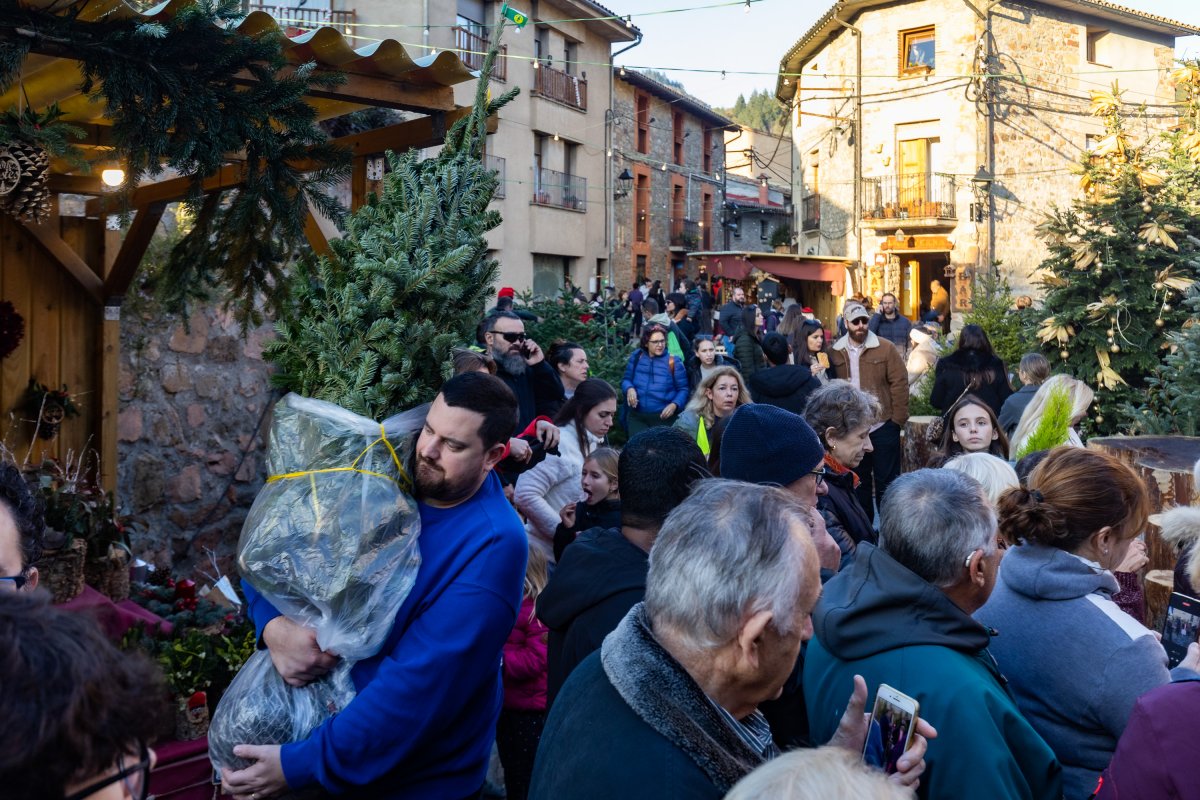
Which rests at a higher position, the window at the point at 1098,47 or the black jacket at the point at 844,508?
the window at the point at 1098,47

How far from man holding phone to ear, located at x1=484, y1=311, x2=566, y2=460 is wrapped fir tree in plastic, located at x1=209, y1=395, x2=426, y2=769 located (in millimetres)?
3322

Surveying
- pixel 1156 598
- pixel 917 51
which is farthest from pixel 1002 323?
pixel 917 51

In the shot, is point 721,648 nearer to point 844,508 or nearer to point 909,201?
point 844,508

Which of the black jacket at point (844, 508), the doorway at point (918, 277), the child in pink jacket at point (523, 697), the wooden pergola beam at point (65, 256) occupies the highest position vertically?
the doorway at point (918, 277)

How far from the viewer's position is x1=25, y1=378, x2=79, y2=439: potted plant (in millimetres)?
6055

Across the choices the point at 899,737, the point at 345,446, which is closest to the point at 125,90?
the point at 345,446

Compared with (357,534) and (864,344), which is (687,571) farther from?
(864,344)

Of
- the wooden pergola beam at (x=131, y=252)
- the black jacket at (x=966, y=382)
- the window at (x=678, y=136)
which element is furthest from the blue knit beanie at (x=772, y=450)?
the window at (x=678, y=136)

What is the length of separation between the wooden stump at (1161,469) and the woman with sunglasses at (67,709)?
4876 mm

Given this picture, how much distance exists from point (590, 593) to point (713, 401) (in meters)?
3.98

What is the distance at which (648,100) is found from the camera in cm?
3303

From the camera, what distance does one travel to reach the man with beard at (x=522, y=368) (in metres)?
6.02

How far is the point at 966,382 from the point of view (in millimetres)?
8070

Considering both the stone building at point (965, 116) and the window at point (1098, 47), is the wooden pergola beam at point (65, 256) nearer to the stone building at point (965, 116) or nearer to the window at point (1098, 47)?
the stone building at point (965, 116)
